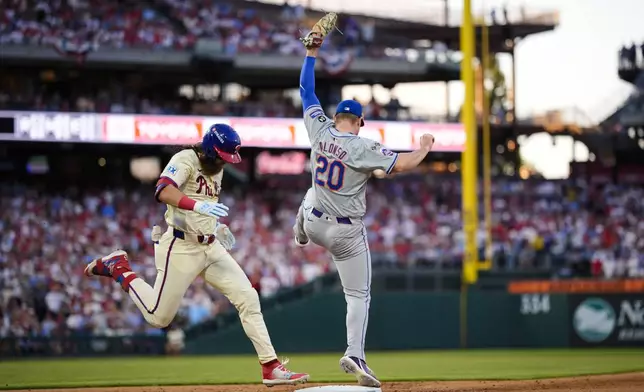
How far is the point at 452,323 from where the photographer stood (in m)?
19.3

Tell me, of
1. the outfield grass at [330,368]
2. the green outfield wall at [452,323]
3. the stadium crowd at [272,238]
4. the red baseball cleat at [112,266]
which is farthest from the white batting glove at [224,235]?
the stadium crowd at [272,238]

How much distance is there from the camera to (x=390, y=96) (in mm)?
27906

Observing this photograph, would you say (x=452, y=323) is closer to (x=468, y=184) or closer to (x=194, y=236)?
(x=468, y=184)

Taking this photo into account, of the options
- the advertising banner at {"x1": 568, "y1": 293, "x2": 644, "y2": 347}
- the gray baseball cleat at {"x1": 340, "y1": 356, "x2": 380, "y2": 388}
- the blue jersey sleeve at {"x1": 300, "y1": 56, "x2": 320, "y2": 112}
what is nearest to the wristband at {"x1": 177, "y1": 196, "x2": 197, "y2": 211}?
the blue jersey sleeve at {"x1": 300, "y1": 56, "x2": 320, "y2": 112}

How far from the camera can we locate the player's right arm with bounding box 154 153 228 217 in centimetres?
758

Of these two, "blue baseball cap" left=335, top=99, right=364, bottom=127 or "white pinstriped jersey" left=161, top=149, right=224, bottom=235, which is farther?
"blue baseball cap" left=335, top=99, right=364, bottom=127

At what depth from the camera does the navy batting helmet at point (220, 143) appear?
26.3 ft

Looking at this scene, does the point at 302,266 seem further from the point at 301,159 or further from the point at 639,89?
the point at 639,89

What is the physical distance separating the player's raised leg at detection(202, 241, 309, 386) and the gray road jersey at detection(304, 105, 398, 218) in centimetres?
87

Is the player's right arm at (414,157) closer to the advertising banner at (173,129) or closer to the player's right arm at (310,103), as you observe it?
the player's right arm at (310,103)

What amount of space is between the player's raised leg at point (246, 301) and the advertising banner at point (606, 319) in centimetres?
1199

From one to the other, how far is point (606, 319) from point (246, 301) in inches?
488

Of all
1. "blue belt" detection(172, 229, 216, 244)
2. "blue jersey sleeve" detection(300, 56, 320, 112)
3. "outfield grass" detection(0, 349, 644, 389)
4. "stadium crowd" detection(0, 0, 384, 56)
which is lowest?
"outfield grass" detection(0, 349, 644, 389)

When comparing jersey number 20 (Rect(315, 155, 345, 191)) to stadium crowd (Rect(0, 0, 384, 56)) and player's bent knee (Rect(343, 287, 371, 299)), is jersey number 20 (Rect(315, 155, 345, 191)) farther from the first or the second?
stadium crowd (Rect(0, 0, 384, 56))
